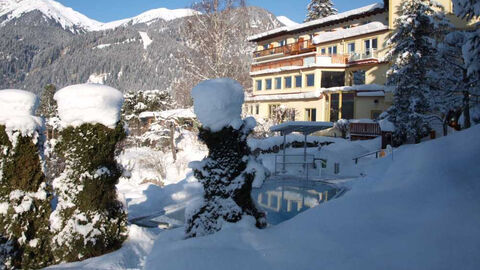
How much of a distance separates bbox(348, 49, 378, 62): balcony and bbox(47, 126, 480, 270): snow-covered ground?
2515 cm

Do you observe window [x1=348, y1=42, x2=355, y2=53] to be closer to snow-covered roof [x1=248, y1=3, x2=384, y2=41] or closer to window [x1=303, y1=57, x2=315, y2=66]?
snow-covered roof [x1=248, y1=3, x2=384, y2=41]

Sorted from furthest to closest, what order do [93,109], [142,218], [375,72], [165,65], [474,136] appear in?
[165,65], [375,72], [142,218], [93,109], [474,136]

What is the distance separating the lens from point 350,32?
31016mm

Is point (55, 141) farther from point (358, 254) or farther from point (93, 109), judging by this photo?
point (358, 254)

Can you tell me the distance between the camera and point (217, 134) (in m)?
6.12

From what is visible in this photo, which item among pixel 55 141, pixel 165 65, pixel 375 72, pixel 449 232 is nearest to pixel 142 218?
pixel 55 141

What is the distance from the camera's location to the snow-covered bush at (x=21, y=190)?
6.43 m

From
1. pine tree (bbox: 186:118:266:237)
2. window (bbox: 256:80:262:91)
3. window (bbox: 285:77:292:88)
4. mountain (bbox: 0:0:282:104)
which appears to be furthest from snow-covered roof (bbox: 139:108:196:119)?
mountain (bbox: 0:0:282:104)

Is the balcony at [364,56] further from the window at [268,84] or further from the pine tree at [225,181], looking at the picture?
the pine tree at [225,181]

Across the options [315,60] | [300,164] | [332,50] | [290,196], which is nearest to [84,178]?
[290,196]

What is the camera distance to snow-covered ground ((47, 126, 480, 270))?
3449mm

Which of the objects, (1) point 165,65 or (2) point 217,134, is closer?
(2) point 217,134

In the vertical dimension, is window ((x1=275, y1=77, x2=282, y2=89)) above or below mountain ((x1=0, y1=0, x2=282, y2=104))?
below

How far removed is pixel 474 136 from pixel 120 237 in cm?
698
